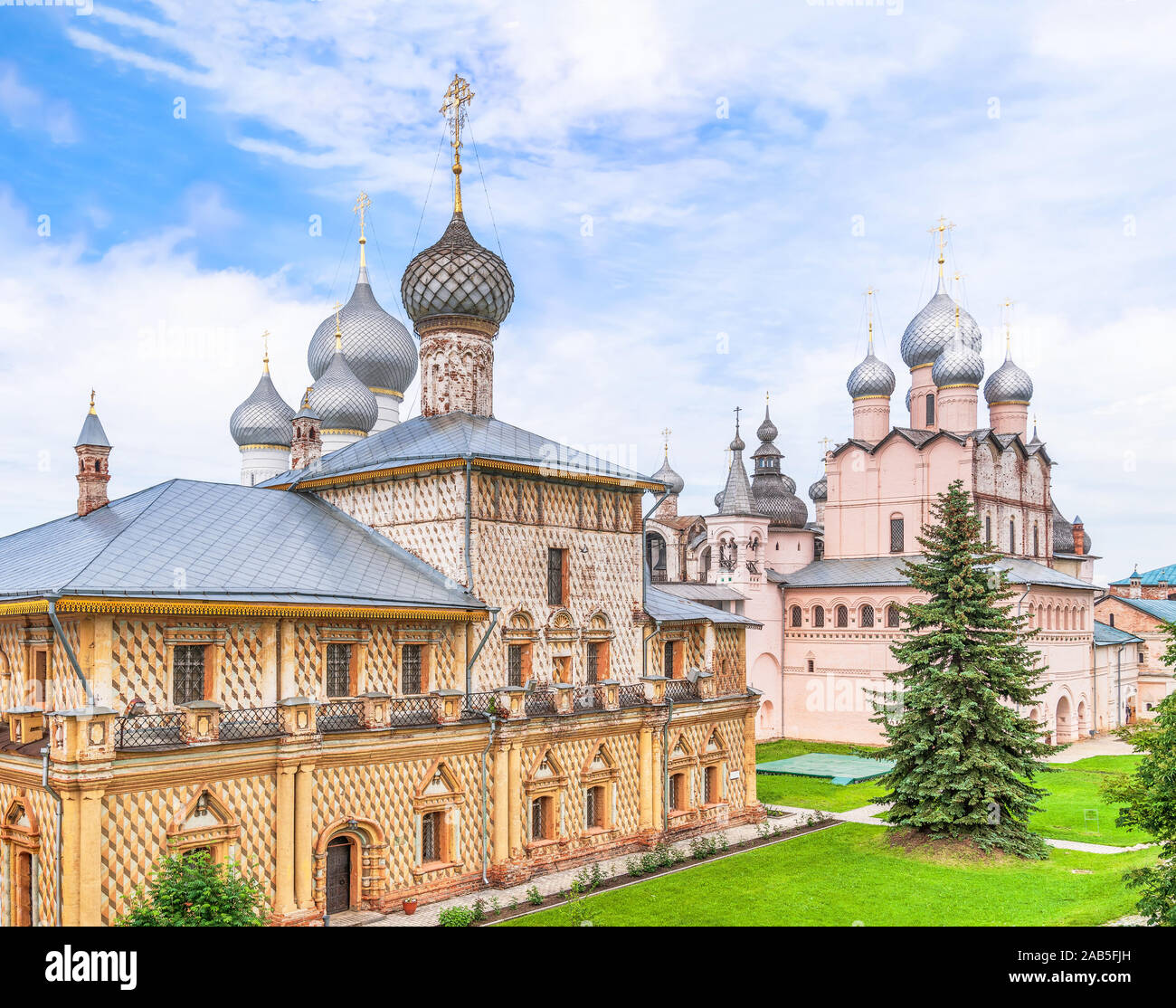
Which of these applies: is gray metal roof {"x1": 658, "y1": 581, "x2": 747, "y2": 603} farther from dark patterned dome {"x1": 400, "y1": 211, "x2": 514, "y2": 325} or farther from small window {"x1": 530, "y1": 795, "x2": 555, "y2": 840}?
small window {"x1": 530, "y1": 795, "x2": 555, "y2": 840}

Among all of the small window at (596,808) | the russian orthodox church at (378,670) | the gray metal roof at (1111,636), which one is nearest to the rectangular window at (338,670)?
the russian orthodox church at (378,670)

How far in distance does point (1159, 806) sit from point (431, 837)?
1130 cm

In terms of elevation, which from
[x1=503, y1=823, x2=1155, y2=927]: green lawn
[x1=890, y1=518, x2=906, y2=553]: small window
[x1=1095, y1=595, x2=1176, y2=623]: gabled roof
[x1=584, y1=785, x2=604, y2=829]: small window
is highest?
[x1=890, y1=518, x2=906, y2=553]: small window

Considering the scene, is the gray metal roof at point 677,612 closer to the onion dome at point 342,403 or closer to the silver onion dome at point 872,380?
the onion dome at point 342,403

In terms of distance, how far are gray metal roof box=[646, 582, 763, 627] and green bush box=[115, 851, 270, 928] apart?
1160 cm

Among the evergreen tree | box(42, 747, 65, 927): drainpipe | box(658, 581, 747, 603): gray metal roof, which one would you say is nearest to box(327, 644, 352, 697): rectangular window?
box(42, 747, 65, 927): drainpipe

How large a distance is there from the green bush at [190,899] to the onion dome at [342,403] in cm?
1948

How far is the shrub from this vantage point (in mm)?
16016

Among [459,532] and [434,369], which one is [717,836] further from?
[434,369]

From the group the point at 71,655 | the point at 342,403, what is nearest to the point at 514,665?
the point at 71,655

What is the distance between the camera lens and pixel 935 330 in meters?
42.3

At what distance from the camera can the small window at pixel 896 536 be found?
39.8 meters
